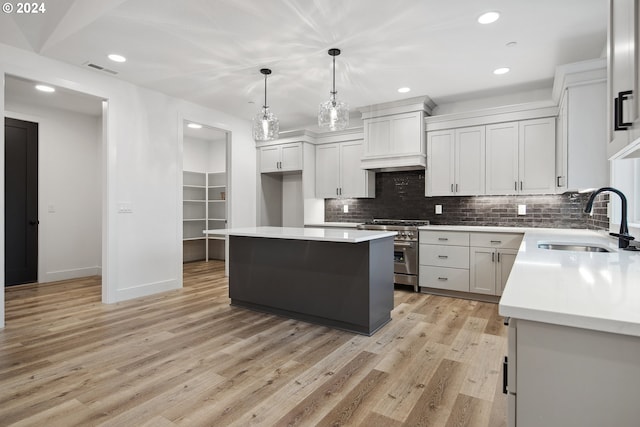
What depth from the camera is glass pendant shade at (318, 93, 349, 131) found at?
3.36 m

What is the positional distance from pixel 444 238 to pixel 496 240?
0.58 m

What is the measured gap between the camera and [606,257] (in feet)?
5.77

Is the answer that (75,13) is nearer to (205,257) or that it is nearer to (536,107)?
(536,107)

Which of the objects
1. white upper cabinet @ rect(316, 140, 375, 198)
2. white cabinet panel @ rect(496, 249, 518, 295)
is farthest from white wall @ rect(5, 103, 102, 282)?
white cabinet panel @ rect(496, 249, 518, 295)

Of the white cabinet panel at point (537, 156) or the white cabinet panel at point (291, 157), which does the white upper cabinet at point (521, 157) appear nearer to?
the white cabinet panel at point (537, 156)

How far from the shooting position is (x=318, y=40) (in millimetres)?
3102

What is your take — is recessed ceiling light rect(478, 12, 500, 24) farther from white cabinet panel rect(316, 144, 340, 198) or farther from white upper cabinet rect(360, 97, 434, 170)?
white cabinet panel rect(316, 144, 340, 198)

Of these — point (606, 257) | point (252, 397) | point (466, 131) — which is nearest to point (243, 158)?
point (466, 131)

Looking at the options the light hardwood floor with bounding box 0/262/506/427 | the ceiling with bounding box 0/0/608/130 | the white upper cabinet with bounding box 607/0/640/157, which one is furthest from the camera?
the ceiling with bounding box 0/0/608/130

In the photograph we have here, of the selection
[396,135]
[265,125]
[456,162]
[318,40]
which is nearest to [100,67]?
[265,125]

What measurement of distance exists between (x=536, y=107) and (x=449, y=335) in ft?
9.45

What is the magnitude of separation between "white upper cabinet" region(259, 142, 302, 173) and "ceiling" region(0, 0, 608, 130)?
4.77 ft

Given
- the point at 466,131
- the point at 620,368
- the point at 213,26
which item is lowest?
the point at 620,368

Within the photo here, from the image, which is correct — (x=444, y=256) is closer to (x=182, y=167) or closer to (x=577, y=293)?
(x=577, y=293)
